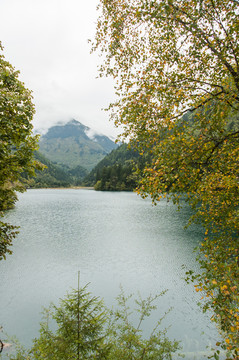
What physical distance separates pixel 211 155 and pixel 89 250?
2166 cm

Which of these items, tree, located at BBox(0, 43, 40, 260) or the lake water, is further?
the lake water

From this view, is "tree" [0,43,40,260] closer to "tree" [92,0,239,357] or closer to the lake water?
"tree" [92,0,239,357]

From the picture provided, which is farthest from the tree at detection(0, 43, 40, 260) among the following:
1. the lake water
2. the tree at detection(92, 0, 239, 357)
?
the lake water

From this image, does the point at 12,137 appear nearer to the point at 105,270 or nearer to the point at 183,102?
the point at 183,102

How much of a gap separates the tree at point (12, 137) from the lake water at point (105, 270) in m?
6.66

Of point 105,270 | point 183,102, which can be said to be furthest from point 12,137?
point 105,270

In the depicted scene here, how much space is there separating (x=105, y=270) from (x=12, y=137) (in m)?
15.1

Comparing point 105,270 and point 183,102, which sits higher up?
point 183,102

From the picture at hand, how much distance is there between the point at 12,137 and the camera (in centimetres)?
786

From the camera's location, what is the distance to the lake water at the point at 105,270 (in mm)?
12406

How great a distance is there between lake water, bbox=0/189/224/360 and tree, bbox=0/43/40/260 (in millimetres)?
6660

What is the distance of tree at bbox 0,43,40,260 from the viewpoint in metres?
7.32

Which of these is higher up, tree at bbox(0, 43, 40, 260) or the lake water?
tree at bbox(0, 43, 40, 260)

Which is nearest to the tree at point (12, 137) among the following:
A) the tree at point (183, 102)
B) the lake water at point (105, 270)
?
the tree at point (183, 102)
